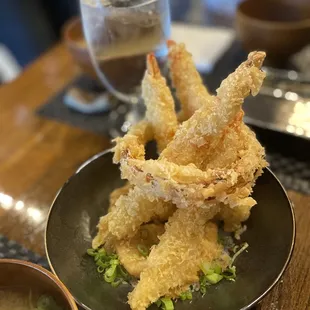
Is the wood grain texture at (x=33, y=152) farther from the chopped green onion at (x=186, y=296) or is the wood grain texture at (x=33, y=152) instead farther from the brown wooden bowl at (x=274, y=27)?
the brown wooden bowl at (x=274, y=27)

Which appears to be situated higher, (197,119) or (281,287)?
(197,119)

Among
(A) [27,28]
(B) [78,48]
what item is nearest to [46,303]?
(B) [78,48]

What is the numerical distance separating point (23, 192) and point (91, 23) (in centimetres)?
46

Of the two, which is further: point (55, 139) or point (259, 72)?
point (55, 139)

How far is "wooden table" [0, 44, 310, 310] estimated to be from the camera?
86cm

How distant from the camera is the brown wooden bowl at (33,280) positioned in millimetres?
698

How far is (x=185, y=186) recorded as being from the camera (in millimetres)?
Result: 681

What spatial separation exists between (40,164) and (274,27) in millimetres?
762

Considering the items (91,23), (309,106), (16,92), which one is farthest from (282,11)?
(16,92)

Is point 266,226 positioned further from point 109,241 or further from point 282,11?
point 282,11

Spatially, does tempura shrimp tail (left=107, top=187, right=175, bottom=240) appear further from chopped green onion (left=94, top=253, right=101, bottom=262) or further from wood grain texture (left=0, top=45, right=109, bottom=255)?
wood grain texture (left=0, top=45, right=109, bottom=255)

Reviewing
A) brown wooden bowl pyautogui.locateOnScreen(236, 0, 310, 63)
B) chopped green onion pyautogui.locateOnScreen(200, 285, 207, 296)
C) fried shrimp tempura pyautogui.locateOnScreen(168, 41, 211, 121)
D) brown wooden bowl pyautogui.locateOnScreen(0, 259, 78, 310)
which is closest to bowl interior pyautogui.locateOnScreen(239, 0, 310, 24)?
brown wooden bowl pyautogui.locateOnScreen(236, 0, 310, 63)

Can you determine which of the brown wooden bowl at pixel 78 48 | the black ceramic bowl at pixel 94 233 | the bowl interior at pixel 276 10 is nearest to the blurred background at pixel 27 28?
the brown wooden bowl at pixel 78 48

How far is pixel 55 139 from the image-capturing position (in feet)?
4.35
